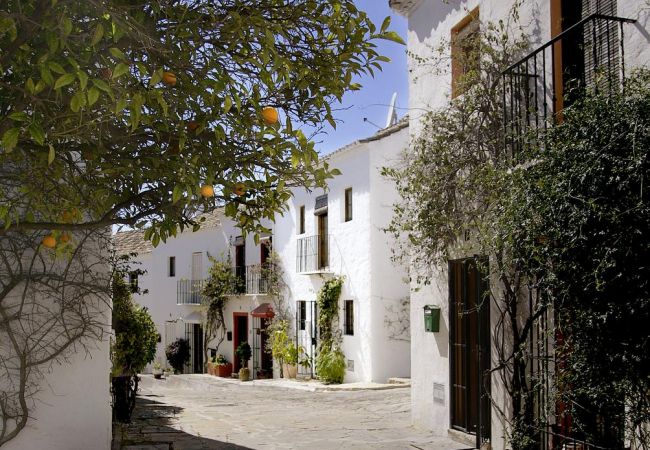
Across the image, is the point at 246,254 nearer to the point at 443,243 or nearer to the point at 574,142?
the point at 443,243

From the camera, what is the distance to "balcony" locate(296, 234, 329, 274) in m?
21.2

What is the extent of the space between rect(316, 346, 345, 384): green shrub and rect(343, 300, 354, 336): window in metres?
0.53

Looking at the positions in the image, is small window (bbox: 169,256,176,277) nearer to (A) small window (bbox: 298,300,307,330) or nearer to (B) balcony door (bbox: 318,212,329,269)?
(A) small window (bbox: 298,300,307,330)

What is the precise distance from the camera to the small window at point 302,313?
866 inches

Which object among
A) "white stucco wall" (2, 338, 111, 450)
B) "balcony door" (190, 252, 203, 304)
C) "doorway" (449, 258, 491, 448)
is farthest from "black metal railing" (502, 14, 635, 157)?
"balcony door" (190, 252, 203, 304)

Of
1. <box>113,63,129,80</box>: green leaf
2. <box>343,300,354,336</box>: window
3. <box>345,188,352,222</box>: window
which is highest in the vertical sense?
<box>345,188,352,222</box>: window

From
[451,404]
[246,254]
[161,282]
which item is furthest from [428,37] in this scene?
[161,282]

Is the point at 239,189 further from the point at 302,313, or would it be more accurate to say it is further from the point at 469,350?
the point at 302,313

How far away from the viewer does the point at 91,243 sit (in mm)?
8172

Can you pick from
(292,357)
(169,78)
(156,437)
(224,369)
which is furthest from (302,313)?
(169,78)

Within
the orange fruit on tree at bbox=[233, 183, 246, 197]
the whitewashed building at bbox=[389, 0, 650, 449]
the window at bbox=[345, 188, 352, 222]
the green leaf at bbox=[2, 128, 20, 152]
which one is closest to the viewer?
the green leaf at bbox=[2, 128, 20, 152]

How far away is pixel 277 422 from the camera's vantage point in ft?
39.4

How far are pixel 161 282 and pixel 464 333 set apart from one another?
84.7 feet

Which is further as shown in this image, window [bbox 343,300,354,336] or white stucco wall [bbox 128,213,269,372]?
white stucco wall [bbox 128,213,269,372]
